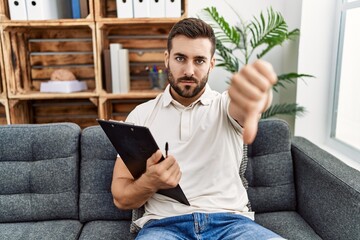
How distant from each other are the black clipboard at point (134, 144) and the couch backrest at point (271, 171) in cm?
46

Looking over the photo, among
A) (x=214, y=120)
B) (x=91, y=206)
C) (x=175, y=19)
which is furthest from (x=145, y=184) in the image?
(x=175, y=19)

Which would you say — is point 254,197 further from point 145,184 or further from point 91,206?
point 91,206

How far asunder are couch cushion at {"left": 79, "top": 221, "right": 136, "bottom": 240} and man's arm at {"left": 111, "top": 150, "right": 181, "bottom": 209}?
0.17 m

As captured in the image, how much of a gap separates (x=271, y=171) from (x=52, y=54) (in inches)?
70.5

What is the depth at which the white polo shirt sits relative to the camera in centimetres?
116

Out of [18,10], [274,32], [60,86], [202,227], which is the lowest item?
[202,227]

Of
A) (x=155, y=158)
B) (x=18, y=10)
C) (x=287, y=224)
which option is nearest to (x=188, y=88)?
(x=155, y=158)

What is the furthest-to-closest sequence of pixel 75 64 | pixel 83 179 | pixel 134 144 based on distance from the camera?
1. pixel 75 64
2. pixel 83 179
3. pixel 134 144

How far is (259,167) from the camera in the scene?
1450 mm

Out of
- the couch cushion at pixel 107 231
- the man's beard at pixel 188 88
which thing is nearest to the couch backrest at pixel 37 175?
the couch cushion at pixel 107 231

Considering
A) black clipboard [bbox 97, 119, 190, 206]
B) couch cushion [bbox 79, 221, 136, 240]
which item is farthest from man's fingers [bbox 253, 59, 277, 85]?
couch cushion [bbox 79, 221, 136, 240]

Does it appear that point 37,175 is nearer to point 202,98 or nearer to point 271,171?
point 202,98

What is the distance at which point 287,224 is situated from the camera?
133cm

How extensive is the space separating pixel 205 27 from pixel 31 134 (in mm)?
918
